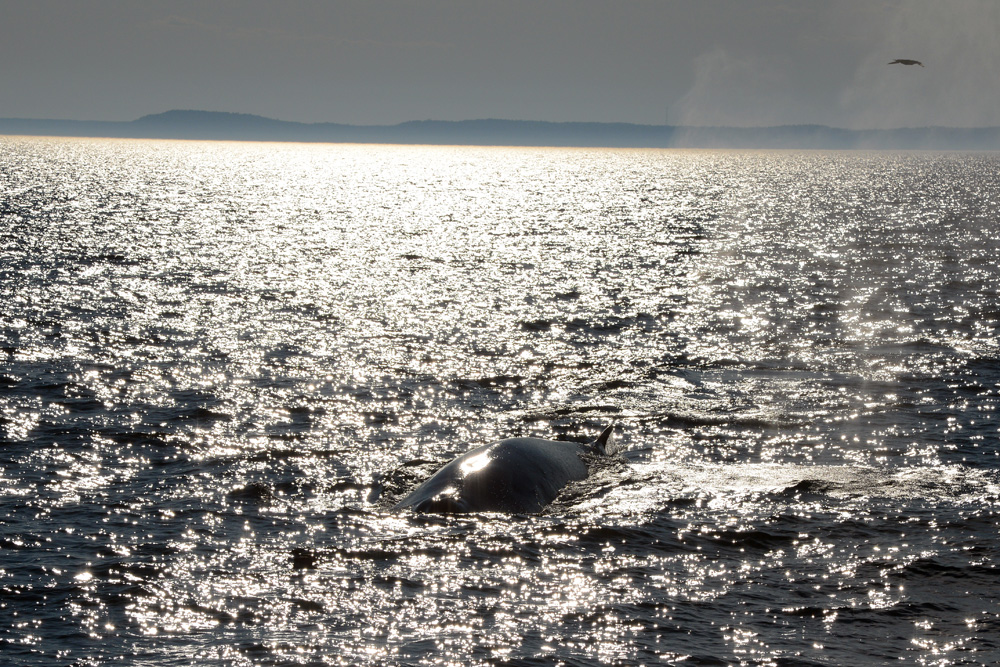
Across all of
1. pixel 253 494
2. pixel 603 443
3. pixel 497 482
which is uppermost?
pixel 603 443

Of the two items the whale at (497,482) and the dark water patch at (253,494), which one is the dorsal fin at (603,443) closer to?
the whale at (497,482)

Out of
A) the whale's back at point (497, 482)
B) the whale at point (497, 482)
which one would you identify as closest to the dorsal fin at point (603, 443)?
the whale at point (497, 482)

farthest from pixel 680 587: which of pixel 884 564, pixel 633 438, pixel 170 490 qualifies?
pixel 170 490

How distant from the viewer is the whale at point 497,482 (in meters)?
14.7

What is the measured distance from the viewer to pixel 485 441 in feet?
61.5

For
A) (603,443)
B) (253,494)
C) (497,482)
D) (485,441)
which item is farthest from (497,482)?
(253,494)

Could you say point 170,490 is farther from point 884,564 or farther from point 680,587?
point 884,564

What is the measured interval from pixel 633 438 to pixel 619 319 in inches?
552

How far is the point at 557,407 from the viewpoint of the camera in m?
21.3

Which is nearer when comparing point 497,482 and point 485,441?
point 497,482

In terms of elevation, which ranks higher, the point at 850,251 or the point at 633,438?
the point at 850,251

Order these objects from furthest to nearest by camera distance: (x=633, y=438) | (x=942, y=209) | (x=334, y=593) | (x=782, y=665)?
(x=942, y=209), (x=633, y=438), (x=334, y=593), (x=782, y=665)

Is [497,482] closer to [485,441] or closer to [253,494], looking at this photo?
[485,441]

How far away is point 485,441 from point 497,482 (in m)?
3.79
